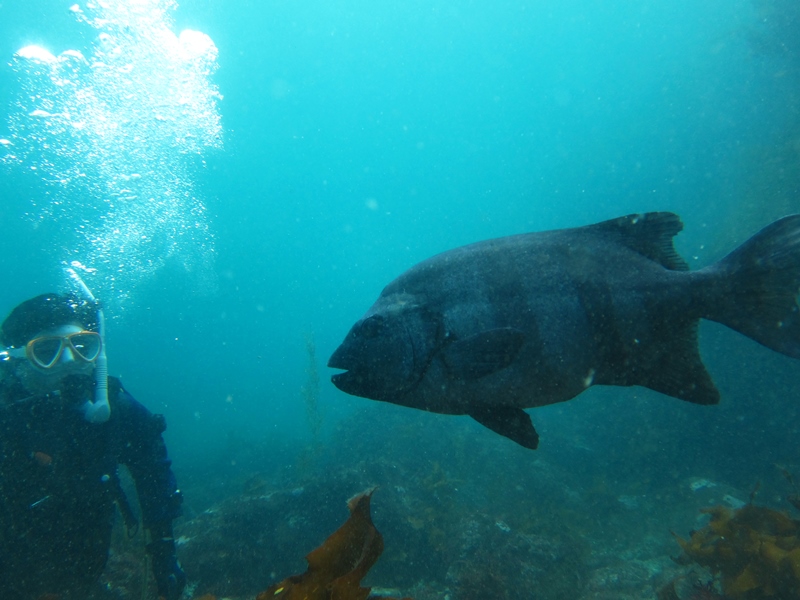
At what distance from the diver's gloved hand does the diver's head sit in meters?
1.96

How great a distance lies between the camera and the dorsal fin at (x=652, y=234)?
2.10m

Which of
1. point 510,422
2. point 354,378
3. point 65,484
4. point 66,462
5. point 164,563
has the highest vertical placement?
point 354,378

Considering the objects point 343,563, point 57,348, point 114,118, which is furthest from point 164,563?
point 114,118

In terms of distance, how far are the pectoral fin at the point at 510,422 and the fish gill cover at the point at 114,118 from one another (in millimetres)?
30913

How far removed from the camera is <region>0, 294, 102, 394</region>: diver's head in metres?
4.20

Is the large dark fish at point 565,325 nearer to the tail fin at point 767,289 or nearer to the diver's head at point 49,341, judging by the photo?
the tail fin at point 767,289

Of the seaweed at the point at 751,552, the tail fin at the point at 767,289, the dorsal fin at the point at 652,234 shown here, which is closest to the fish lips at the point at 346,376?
the dorsal fin at the point at 652,234

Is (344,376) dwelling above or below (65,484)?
above

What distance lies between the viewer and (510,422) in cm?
182

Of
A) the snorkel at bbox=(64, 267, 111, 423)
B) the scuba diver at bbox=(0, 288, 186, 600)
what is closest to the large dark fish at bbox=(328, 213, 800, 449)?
the snorkel at bbox=(64, 267, 111, 423)

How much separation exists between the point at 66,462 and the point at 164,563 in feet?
4.99

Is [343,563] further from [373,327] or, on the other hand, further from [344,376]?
[373,327]

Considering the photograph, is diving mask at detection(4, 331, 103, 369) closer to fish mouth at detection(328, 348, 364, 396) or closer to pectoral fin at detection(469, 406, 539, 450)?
fish mouth at detection(328, 348, 364, 396)

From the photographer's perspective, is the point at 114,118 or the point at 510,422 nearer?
the point at 510,422
